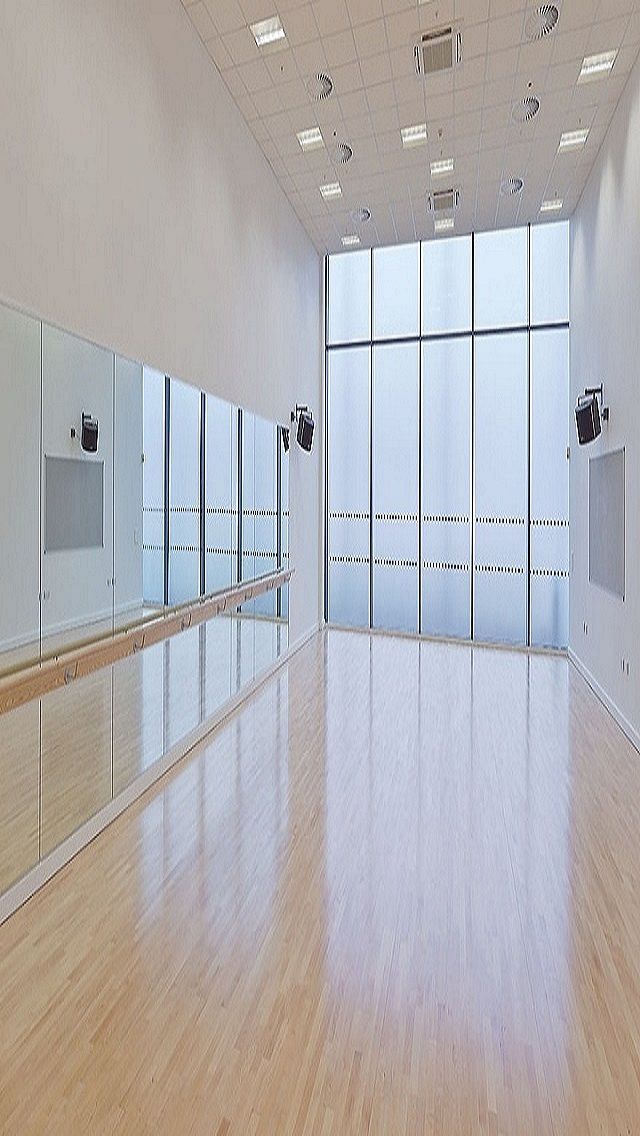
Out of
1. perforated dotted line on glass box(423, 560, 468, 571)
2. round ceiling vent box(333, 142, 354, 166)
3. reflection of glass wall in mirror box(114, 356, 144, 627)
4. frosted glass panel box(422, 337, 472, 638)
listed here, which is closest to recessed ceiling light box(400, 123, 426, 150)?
round ceiling vent box(333, 142, 354, 166)

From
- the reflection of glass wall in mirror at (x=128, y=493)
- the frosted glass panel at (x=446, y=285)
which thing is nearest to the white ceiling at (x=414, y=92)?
the frosted glass panel at (x=446, y=285)

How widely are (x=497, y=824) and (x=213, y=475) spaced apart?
11.9ft

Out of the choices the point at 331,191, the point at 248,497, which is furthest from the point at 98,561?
the point at 331,191

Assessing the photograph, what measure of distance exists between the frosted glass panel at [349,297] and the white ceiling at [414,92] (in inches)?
71.3

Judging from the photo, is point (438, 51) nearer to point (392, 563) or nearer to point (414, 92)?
point (414, 92)

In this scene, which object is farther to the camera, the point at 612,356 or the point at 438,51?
the point at 612,356

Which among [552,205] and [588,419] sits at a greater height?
[552,205]

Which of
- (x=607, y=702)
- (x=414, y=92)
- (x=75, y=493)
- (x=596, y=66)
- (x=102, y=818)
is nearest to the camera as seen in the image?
(x=75, y=493)

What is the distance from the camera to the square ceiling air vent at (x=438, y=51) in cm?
524

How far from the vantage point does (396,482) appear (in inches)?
398

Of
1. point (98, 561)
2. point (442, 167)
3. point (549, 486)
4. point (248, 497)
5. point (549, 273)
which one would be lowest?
point (98, 561)

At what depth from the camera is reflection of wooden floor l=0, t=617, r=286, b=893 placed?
3.09 metres

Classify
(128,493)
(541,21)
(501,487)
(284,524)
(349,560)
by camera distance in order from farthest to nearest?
1. (349,560)
2. (501,487)
3. (284,524)
4. (541,21)
5. (128,493)

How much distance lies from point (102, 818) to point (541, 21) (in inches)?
264
